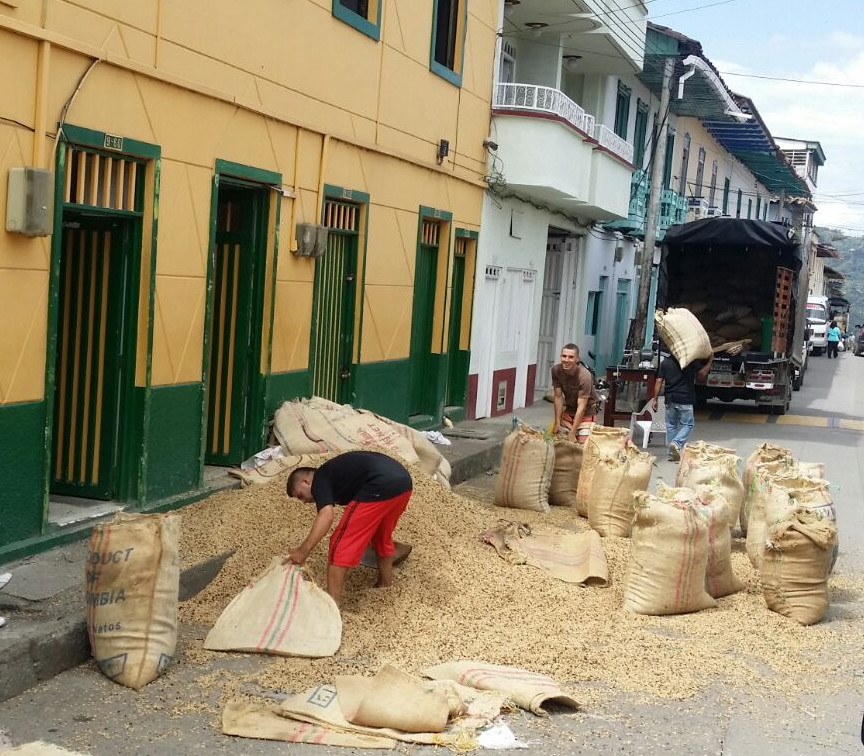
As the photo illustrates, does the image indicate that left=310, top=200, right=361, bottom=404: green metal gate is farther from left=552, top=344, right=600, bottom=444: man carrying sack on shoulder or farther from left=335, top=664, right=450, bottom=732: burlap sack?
left=335, top=664, right=450, bottom=732: burlap sack

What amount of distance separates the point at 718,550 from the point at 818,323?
40.3 metres

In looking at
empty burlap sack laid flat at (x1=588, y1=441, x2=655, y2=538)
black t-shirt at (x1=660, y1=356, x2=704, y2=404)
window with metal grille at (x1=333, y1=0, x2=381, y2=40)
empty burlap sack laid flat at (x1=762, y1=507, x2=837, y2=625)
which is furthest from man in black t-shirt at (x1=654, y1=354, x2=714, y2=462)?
empty burlap sack laid flat at (x1=762, y1=507, x2=837, y2=625)

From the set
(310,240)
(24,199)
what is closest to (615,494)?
(310,240)

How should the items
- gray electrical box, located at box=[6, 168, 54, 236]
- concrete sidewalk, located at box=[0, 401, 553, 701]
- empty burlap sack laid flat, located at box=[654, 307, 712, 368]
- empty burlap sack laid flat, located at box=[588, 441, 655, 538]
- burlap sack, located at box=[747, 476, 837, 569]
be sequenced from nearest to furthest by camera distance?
1. concrete sidewalk, located at box=[0, 401, 553, 701]
2. gray electrical box, located at box=[6, 168, 54, 236]
3. burlap sack, located at box=[747, 476, 837, 569]
4. empty burlap sack laid flat, located at box=[588, 441, 655, 538]
5. empty burlap sack laid flat, located at box=[654, 307, 712, 368]

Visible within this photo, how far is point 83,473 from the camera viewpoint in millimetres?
8500

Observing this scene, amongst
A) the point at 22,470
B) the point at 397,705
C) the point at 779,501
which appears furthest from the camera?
the point at 779,501

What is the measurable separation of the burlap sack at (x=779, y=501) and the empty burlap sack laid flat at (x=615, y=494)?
114cm

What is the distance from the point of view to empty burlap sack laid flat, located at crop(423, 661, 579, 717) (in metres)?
5.76

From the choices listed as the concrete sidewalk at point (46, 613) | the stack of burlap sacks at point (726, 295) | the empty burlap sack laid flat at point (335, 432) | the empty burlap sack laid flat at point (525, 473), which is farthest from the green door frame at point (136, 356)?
the stack of burlap sacks at point (726, 295)

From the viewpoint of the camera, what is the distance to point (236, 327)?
1017cm

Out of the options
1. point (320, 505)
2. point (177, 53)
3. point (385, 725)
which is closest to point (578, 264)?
point (177, 53)

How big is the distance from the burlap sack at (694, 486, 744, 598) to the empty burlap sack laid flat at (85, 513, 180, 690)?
3.81 meters

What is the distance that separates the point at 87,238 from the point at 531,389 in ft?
38.3

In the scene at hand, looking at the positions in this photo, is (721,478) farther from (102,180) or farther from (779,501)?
(102,180)
